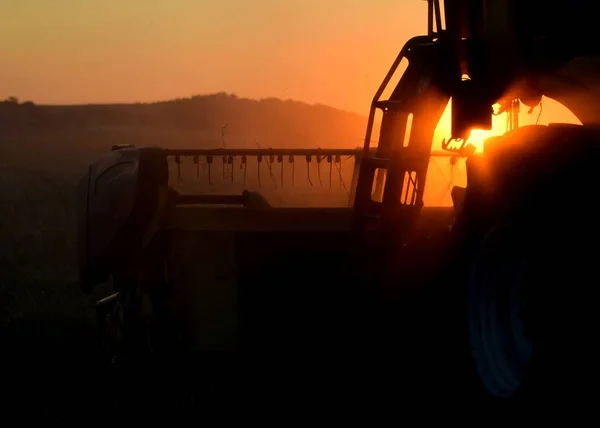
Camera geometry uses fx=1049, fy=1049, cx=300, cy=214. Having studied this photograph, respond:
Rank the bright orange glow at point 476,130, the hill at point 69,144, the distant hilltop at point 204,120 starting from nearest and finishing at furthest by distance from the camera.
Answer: the bright orange glow at point 476,130
the hill at point 69,144
the distant hilltop at point 204,120

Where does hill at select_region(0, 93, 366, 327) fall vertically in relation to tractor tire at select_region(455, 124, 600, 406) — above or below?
below

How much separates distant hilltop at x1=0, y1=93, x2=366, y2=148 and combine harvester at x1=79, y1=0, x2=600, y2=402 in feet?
99.4

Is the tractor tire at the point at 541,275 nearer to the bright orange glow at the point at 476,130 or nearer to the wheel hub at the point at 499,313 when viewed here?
the wheel hub at the point at 499,313

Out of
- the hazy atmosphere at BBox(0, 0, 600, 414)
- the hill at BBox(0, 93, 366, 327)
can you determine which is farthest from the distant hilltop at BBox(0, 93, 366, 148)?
the hazy atmosphere at BBox(0, 0, 600, 414)

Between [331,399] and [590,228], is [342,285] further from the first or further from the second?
[590,228]

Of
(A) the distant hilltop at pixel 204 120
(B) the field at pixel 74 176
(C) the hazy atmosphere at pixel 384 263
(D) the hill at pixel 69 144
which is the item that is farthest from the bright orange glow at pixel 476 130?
(A) the distant hilltop at pixel 204 120

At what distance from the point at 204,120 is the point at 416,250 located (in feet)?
190

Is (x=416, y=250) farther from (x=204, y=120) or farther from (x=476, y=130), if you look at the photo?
(x=204, y=120)

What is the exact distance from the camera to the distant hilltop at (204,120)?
45.6m

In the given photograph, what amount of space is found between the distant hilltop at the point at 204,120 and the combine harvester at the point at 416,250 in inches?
1192

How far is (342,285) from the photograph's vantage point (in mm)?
6586

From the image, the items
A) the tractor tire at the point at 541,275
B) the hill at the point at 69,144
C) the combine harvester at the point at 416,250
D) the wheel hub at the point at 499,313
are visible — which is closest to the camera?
the tractor tire at the point at 541,275

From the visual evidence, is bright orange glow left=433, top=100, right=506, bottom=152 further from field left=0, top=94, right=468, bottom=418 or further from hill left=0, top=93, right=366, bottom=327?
hill left=0, top=93, right=366, bottom=327

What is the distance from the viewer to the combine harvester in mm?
3850
